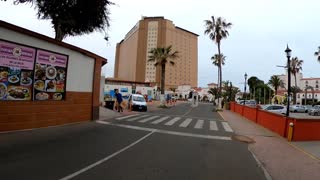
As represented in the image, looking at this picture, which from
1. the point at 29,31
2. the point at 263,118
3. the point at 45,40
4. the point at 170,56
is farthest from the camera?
the point at 170,56

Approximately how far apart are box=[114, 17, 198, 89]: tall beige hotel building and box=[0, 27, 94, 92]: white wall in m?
115

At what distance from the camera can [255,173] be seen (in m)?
8.94

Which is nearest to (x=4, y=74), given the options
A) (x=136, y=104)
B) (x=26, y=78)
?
(x=26, y=78)

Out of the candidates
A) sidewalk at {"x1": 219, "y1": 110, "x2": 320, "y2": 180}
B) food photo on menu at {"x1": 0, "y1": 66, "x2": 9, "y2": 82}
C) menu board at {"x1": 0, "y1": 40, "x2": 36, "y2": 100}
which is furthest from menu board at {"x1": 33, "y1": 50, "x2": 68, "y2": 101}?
sidewalk at {"x1": 219, "y1": 110, "x2": 320, "y2": 180}

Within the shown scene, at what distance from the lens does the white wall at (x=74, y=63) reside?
45.3ft

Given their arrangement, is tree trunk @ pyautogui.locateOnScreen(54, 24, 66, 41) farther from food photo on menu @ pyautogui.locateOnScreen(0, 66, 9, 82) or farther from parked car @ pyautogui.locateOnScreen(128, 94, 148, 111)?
parked car @ pyautogui.locateOnScreen(128, 94, 148, 111)

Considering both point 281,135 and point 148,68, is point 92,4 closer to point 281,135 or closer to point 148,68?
point 281,135

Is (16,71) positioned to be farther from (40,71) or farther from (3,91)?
(40,71)

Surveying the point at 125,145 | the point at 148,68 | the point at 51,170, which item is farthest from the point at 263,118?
the point at 148,68

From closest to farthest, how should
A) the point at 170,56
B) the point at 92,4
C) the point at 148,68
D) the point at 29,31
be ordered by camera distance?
the point at 29,31
the point at 92,4
the point at 170,56
the point at 148,68

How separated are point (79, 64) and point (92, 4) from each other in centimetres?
320

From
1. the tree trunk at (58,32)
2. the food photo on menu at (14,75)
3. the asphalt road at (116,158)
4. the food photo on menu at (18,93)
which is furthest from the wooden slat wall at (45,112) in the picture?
the tree trunk at (58,32)

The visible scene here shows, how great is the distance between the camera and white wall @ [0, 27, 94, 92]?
1381 cm

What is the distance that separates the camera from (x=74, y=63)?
18.1 m
